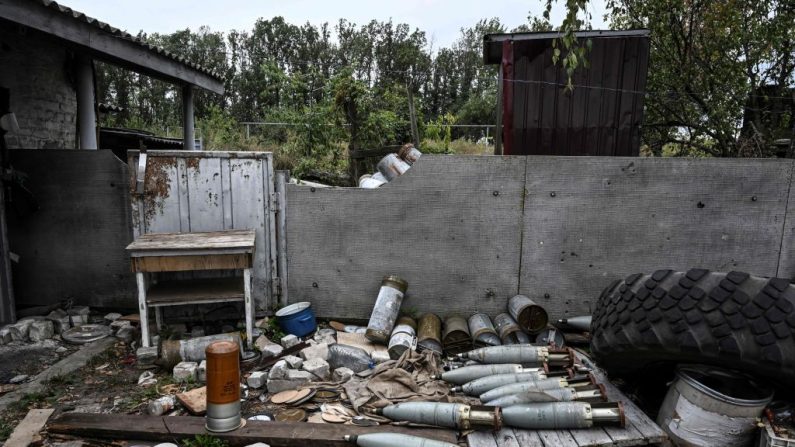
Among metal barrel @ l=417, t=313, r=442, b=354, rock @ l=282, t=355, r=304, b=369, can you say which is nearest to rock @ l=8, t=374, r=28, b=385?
rock @ l=282, t=355, r=304, b=369

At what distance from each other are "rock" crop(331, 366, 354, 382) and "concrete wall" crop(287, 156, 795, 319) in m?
1.20

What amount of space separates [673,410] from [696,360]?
44cm

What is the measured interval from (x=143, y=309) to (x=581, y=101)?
5.89 meters

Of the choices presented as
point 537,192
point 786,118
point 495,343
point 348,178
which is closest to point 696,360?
point 495,343

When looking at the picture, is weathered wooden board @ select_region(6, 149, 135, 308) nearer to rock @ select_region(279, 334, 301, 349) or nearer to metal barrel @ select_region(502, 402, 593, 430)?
rock @ select_region(279, 334, 301, 349)

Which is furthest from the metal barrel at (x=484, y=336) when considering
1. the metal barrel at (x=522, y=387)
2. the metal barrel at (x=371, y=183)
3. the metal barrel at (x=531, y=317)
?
the metal barrel at (x=371, y=183)

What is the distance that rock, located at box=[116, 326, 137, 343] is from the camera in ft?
16.9

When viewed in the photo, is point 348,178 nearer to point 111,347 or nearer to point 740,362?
point 111,347

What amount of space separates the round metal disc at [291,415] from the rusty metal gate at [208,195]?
6.44 feet

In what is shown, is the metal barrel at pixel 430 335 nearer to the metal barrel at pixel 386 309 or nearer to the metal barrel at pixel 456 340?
the metal barrel at pixel 456 340

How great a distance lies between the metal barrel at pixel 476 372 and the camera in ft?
13.5

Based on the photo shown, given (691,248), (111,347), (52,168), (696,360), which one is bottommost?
(111,347)

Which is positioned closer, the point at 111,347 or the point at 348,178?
the point at 111,347

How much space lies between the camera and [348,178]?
8.57m
